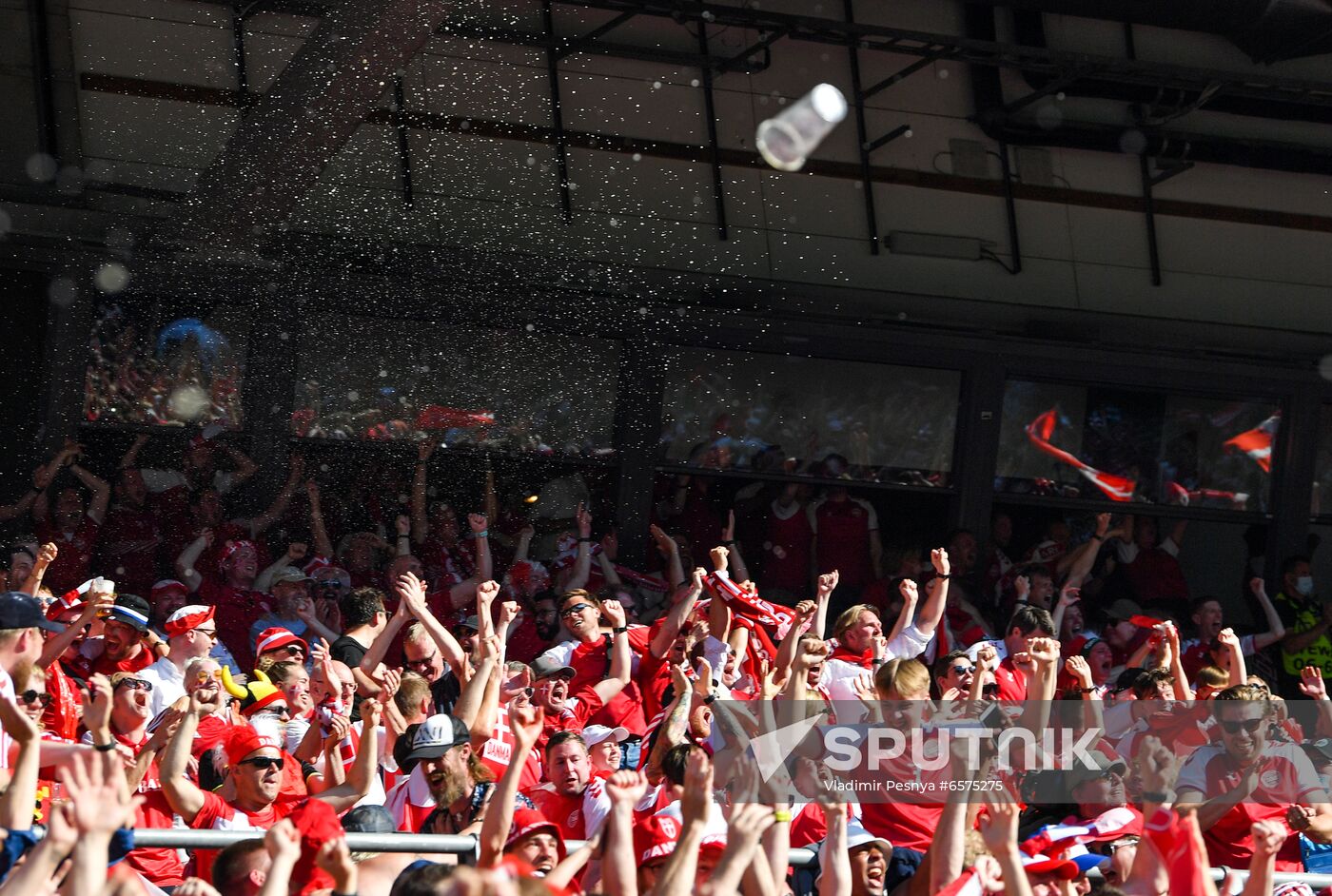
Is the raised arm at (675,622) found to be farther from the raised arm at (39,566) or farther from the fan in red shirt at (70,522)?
the fan in red shirt at (70,522)

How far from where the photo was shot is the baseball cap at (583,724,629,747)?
18.6ft

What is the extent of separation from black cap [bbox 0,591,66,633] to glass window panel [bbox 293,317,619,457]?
458cm

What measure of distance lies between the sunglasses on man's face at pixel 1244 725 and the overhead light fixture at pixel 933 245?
5754 mm

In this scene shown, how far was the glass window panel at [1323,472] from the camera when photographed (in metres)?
11.2

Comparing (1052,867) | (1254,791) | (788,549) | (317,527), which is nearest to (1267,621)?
(788,549)

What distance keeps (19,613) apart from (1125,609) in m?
7.19

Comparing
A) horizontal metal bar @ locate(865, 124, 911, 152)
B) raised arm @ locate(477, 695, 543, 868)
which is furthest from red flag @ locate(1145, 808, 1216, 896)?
horizontal metal bar @ locate(865, 124, 911, 152)

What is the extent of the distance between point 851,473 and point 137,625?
5379mm

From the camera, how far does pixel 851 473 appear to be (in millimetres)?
10672

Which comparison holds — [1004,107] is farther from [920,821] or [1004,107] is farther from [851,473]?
[920,821]

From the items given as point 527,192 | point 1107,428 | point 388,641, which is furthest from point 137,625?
point 1107,428

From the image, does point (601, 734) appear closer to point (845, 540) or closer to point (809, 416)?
point (845, 540)

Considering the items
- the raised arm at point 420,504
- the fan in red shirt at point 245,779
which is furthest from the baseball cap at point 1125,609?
the fan in red shirt at point 245,779

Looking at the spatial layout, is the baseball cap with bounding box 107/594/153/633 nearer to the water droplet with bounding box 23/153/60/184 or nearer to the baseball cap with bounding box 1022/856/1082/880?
the baseball cap with bounding box 1022/856/1082/880
